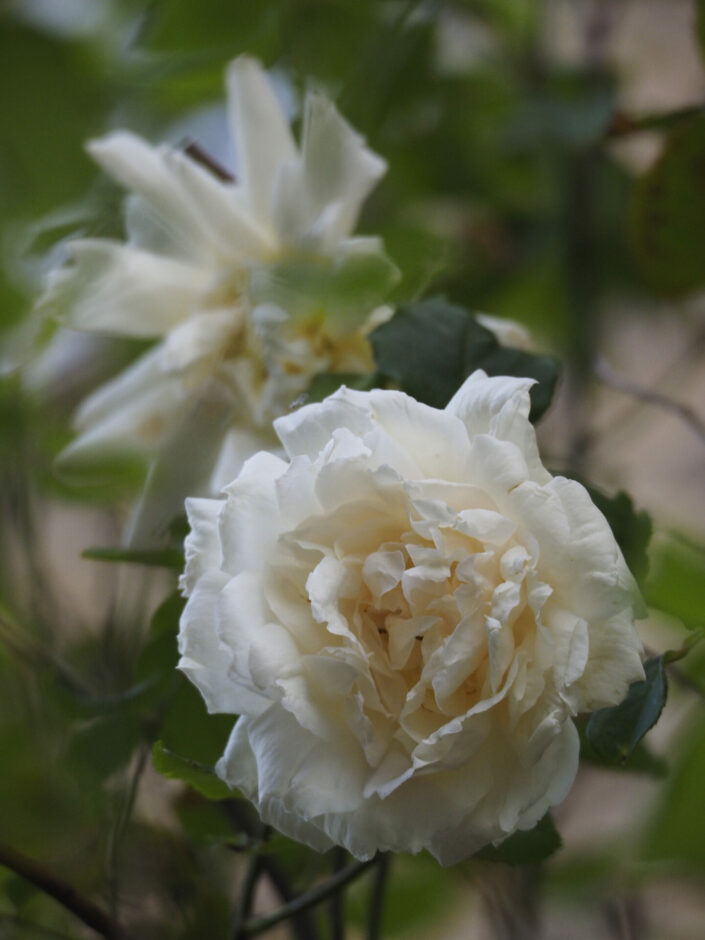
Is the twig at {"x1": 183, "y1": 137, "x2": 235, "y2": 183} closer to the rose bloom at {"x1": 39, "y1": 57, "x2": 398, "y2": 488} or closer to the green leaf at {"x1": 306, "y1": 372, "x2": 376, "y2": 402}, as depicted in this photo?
the rose bloom at {"x1": 39, "y1": 57, "x2": 398, "y2": 488}

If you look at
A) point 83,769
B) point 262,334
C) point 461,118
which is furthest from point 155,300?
point 461,118

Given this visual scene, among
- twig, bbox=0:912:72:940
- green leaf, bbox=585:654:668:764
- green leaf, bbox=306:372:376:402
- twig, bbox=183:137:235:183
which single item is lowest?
twig, bbox=0:912:72:940

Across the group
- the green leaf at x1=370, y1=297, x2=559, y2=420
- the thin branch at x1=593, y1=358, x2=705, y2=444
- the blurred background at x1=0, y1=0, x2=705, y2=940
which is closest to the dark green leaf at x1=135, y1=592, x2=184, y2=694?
the blurred background at x1=0, y1=0, x2=705, y2=940

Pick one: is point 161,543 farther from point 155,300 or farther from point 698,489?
point 698,489

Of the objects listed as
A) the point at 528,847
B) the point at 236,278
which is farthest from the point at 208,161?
the point at 528,847

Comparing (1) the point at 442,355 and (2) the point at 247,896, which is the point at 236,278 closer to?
(1) the point at 442,355

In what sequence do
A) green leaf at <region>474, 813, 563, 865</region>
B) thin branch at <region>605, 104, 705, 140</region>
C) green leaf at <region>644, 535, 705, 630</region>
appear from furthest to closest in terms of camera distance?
thin branch at <region>605, 104, 705, 140</region>
green leaf at <region>474, 813, 563, 865</region>
green leaf at <region>644, 535, 705, 630</region>
